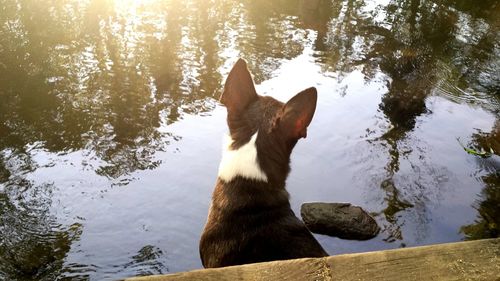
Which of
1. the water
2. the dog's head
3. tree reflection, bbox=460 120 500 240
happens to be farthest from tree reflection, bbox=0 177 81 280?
tree reflection, bbox=460 120 500 240

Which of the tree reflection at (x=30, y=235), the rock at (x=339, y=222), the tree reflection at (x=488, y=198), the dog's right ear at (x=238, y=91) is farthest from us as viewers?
the tree reflection at (x=488, y=198)

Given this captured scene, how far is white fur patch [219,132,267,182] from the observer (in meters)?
3.60

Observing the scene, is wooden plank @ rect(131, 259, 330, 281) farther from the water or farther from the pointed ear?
the water

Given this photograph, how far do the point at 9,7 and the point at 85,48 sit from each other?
10.2 feet

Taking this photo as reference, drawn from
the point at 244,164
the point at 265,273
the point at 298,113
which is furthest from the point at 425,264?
the point at 244,164

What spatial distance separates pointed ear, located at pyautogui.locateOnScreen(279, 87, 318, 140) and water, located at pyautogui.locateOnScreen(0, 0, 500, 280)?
8.28 ft

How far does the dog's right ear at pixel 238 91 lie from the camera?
12.6 feet

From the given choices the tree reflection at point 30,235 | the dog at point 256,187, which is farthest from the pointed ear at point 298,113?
the tree reflection at point 30,235

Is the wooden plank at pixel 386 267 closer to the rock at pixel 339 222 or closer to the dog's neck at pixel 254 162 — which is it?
the dog's neck at pixel 254 162

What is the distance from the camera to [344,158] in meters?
7.61

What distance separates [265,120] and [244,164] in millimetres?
407

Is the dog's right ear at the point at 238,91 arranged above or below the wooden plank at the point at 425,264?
above

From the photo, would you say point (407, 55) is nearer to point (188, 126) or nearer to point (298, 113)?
point (188, 126)

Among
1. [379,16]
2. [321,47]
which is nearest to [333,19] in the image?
[379,16]
